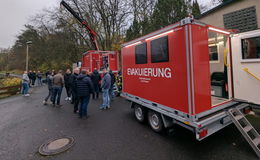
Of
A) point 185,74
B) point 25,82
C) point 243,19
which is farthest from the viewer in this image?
point 25,82

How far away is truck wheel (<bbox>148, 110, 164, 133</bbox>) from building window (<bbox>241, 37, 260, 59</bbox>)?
2.64 metres

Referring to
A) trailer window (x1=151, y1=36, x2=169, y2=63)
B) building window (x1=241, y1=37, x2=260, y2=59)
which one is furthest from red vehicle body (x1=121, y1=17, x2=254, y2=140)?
building window (x1=241, y1=37, x2=260, y2=59)

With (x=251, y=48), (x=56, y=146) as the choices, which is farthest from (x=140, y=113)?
(x=251, y=48)

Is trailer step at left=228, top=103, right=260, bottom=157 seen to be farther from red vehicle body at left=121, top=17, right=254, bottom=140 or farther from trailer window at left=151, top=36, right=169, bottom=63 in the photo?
trailer window at left=151, top=36, right=169, bottom=63

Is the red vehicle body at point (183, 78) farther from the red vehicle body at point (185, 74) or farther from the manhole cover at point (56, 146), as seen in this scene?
the manhole cover at point (56, 146)

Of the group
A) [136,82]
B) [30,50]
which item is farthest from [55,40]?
[136,82]

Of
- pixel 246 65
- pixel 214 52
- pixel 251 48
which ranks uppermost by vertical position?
pixel 214 52

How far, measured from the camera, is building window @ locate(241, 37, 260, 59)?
2839mm

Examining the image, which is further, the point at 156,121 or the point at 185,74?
the point at 156,121

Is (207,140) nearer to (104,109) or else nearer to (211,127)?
(211,127)

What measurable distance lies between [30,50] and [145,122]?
29347mm

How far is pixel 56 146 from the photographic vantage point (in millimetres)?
3082

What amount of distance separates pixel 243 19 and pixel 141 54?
6410 mm

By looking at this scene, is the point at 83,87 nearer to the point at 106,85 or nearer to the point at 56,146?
the point at 106,85
